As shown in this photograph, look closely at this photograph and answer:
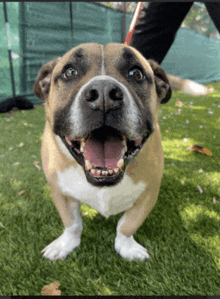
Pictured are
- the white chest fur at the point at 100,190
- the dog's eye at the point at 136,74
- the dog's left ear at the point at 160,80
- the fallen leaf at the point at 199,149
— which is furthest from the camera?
the fallen leaf at the point at 199,149

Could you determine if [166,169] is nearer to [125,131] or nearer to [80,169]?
[80,169]

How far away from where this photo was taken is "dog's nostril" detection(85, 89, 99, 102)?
3.81 feet

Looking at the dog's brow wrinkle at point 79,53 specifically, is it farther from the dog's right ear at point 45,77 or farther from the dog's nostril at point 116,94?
the dog's nostril at point 116,94

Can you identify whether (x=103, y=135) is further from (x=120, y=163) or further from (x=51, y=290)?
(x=51, y=290)

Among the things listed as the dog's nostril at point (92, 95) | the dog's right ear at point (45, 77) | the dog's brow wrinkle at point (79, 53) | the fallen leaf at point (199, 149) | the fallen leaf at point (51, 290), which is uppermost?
the dog's brow wrinkle at point (79, 53)

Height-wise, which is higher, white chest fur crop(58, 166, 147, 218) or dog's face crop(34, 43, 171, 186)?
dog's face crop(34, 43, 171, 186)

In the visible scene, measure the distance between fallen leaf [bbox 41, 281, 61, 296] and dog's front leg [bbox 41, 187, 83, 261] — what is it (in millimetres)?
230

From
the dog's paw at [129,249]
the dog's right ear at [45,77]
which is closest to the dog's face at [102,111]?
the dog's right ear at [45,77]

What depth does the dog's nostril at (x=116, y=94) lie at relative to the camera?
116 centimetres

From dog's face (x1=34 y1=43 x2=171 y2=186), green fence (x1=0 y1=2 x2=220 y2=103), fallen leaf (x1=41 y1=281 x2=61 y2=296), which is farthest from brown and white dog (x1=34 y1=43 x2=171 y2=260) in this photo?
green fence (x1=0 y1=2 x2=220 y2=103)

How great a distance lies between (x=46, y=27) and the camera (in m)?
6.88

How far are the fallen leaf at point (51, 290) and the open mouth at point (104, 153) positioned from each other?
0.74m

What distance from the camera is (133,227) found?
1776mm

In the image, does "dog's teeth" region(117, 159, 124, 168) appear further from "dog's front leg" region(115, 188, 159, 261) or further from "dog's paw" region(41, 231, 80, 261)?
"dog's paw" region(41, 231, 80, 261)
